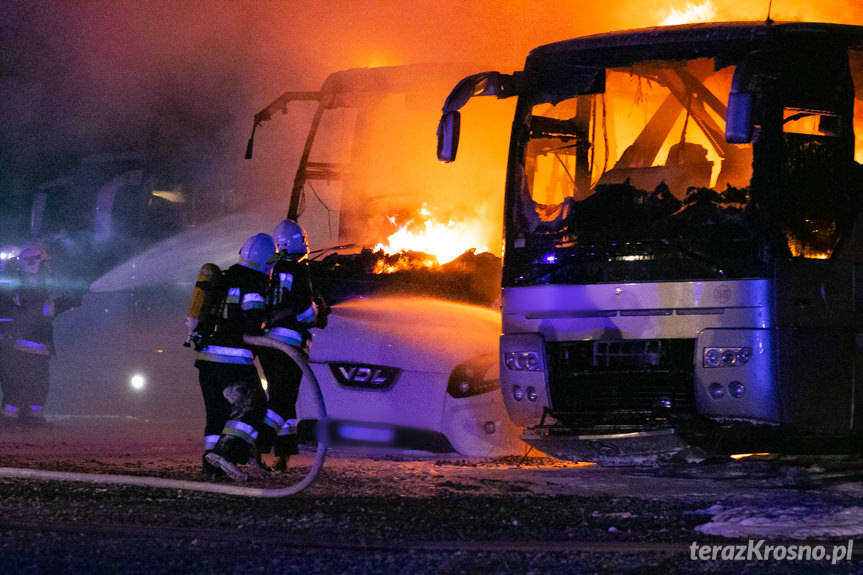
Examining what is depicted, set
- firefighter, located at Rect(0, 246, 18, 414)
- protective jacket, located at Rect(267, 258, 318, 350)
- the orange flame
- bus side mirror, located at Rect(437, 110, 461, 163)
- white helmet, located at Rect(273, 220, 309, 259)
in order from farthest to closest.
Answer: the orange flame, firefighter, located at Rect(0, 246, 18, 414), bus side mirror, located at Rect(437, 110, 461, 163), white helmet, located at Rect(273, 220, 309, 259), protective jacket, located at Rect(267, 258, 318, 350)

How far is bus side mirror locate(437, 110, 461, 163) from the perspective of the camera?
7.86 m

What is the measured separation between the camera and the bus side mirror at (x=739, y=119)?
641 centimetres

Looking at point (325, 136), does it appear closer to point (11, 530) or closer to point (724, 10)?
point (724, 10)

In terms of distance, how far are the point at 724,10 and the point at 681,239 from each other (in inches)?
219

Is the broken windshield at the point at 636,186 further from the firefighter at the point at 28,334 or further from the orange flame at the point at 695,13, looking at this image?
the firefighter at the point at 28,334

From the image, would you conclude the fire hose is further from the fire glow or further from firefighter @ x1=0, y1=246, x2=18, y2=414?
firefighter @ x1=0, y1=246, x2=18, y2=414

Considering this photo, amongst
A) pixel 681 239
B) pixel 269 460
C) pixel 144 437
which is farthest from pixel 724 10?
pixel 144 437

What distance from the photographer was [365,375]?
308 inches

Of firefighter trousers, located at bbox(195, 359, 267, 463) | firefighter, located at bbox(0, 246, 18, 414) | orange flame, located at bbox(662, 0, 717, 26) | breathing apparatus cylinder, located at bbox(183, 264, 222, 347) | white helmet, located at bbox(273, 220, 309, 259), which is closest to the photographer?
firefighter trousers, located at bbox(195, 359, 267, 463)

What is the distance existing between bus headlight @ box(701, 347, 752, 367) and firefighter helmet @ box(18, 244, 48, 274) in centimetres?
793

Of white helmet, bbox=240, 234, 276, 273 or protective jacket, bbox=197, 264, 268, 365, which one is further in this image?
white helmet, bbox=240, 234, 276, 273

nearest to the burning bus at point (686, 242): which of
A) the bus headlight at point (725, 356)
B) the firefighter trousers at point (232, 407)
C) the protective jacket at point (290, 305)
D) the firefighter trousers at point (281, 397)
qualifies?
the bus headlight at point (725, 356)

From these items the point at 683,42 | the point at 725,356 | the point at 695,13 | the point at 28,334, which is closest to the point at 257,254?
the point at 725,356

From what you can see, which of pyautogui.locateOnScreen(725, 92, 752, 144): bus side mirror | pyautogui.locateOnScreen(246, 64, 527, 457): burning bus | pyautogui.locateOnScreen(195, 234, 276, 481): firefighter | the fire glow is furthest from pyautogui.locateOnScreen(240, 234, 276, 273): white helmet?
pyautogui.locateOnScreen(725, 92, 752, 144): bus side mirror
